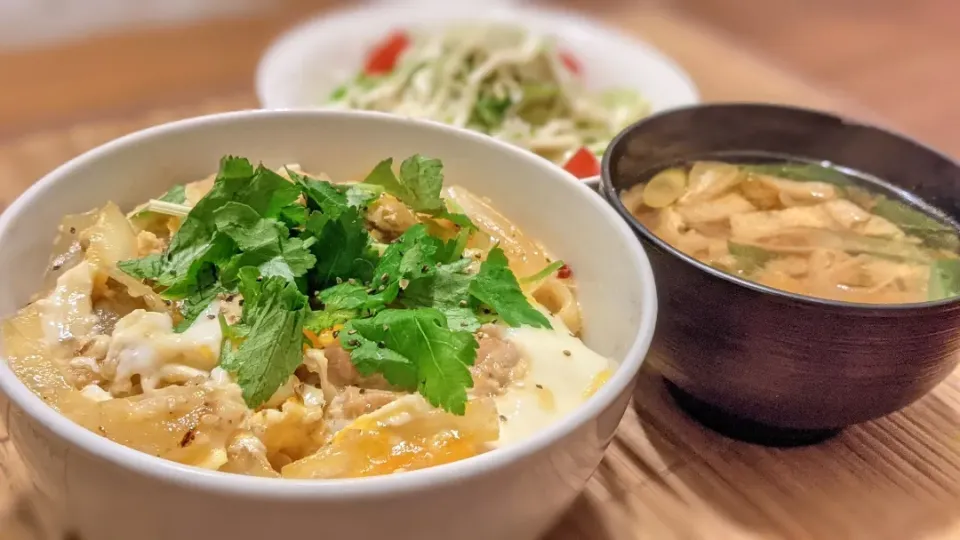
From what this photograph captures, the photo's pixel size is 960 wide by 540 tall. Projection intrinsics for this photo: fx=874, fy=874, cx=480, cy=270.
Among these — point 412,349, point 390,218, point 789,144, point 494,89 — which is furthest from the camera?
point 494,89

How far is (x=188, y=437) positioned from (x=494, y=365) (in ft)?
1.01

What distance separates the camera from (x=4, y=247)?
0.89 metres

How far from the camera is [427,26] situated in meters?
2.30

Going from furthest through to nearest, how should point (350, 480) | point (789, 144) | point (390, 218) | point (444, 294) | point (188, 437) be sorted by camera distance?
point (789, 144) → point (390, 218) → point (444, 294) → point (188, 437) → point (350, 480)

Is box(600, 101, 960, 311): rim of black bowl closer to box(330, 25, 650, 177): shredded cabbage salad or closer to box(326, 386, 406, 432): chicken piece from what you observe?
box(326, 386, 406, 432): chicken piece

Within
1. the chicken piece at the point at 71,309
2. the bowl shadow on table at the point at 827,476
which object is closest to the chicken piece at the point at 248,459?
the chicken piece at the point at 71,309

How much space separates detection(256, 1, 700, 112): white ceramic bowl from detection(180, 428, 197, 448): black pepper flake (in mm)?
1134

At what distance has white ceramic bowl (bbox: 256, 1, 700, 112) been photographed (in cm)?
196

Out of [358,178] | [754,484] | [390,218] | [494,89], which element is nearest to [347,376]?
[390,218]

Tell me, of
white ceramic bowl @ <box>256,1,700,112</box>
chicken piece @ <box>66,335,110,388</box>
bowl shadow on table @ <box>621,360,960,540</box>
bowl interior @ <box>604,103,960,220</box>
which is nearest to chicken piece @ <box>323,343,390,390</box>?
chicken piece @ <box>66,335,110,388</box>

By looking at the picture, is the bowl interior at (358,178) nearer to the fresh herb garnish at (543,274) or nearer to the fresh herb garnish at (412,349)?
the fresh herb garnish at (543,274)

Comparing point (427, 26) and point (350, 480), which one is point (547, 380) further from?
→ point (427, 26)

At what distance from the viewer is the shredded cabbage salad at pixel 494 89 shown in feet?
6.63

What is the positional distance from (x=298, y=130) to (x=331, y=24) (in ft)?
3.72
